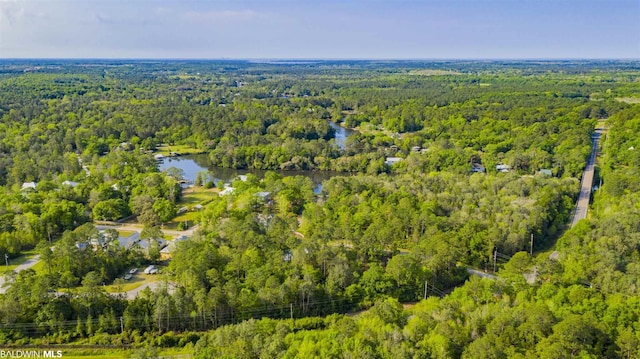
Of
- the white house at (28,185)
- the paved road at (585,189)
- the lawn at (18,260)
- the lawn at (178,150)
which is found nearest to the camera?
the lawn at (18,260)

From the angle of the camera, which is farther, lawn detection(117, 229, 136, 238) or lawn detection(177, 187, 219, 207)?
lawn detection(177, 187, 219, 207)

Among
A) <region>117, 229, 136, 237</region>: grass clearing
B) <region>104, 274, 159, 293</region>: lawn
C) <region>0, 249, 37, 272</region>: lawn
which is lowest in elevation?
<region>104, 274, 159, 293</region>: lawn

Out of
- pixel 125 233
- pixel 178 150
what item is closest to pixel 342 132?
pixel 178 150

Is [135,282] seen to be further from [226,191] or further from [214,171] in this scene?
[214,171]

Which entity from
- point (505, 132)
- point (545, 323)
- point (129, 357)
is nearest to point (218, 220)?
point (129, 357)

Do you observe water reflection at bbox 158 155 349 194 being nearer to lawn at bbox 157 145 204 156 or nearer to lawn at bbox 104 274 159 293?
lawn at bbox 157 145 204 156

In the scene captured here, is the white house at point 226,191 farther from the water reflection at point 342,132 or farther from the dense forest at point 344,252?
the water reflection at point 342,132

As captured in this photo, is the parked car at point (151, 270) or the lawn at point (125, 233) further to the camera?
the lawn at point (125, 233)

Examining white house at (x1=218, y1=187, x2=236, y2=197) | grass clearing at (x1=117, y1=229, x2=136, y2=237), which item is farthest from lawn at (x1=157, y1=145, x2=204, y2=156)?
grass clearing at (x1=117, y1=229, x2=136, y2=237)

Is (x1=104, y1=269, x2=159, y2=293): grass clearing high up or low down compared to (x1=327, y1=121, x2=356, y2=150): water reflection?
down

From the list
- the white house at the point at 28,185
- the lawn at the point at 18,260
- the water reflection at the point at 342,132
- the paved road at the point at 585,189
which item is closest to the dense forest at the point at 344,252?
the white house at the point at 28,185

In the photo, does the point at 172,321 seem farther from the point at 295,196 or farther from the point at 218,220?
the point at 295,196
